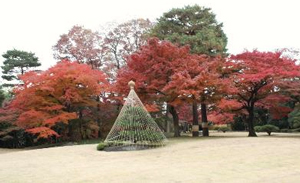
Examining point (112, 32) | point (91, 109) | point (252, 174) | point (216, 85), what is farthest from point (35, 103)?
point (252, 174)

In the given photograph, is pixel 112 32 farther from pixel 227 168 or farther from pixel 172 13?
pixel 227 168

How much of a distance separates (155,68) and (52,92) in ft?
24.0

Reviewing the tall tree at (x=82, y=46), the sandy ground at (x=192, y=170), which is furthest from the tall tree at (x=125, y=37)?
the sandy ground at (x=192, y=170)

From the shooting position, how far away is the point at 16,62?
92.7ft

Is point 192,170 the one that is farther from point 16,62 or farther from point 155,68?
point 16,62

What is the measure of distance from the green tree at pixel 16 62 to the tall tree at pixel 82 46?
3707 mm

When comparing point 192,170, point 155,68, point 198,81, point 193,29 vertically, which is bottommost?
point 192,170

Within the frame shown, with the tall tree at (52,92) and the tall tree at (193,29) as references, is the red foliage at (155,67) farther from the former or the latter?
the tall tree at (52,92)

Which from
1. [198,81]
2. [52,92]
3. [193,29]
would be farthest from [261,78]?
[52,92]

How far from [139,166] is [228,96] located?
480 inches

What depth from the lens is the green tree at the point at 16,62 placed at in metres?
28.3

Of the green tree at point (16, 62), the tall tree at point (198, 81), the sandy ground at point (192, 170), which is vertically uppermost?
the green tree at point (16, 62)

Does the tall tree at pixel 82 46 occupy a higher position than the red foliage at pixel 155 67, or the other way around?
the tall tree at pixel 82 46

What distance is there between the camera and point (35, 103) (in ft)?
64.9
